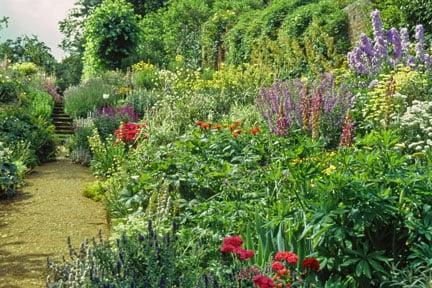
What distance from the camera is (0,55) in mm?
29938

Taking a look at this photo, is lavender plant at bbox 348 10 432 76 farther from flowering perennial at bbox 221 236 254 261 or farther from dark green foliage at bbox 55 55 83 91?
dark green foliage at bbox 55 55 83 91

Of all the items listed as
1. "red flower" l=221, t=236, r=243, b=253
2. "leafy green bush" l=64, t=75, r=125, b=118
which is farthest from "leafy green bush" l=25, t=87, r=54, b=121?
"red flower" l=221, t=236, r=243, b=253

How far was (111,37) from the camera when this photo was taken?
20.1 meters

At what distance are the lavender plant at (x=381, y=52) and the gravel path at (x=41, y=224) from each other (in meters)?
4.11

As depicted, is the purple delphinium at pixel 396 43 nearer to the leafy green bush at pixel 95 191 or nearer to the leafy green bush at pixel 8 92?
the leafy green bush at pixel 95 191

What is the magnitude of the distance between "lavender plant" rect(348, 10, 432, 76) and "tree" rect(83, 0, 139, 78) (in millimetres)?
13117

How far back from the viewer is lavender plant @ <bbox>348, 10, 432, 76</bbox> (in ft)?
26.1

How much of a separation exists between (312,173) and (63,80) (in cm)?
2839

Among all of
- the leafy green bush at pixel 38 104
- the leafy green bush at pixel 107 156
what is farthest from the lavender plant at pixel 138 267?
the leafy green bush at pixel 38 104

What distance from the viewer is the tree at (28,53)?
102 feet

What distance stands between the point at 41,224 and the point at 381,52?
5.11 metres

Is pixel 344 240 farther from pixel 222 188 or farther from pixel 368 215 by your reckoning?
pixel 222 188

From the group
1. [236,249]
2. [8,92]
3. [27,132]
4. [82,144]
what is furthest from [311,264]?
[8,92]

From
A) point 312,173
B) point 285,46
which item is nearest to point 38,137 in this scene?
point 285,46
